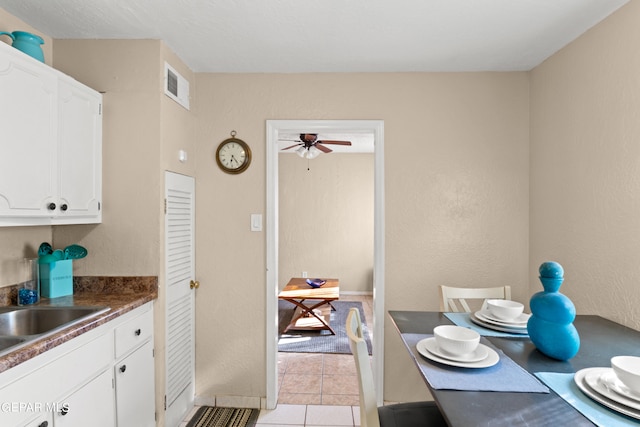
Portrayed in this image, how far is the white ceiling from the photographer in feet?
5.81

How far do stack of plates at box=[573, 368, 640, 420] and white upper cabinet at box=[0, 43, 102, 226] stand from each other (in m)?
2.22

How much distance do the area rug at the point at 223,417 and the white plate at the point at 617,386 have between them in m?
2.05

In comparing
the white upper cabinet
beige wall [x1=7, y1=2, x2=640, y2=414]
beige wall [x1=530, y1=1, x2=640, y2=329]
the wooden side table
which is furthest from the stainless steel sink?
beige wall [x1=530, y1=1, x2=640, y2=329]

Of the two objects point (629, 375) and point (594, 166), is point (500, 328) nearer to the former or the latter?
point (629, 375)

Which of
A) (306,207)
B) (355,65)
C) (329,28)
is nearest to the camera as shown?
(329,28)

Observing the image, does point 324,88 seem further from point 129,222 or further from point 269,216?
point 129,222

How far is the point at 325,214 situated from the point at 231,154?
11.4ft

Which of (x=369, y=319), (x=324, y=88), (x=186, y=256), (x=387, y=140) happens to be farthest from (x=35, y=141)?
(x=369, y=319)

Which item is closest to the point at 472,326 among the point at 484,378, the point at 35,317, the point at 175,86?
the point at 484,378

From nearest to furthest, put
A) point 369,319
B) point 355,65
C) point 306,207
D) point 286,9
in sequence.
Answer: point 286,9 < point 355,65 < point 369,319 < point 306,207

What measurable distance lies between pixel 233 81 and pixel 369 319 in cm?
336

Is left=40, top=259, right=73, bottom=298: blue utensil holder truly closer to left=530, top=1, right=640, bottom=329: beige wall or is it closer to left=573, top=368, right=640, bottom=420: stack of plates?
left=573, top=368, right=640, bottom=420: stack of plates

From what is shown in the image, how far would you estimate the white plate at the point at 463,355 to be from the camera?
1261mm

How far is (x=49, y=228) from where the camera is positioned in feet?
6.93
